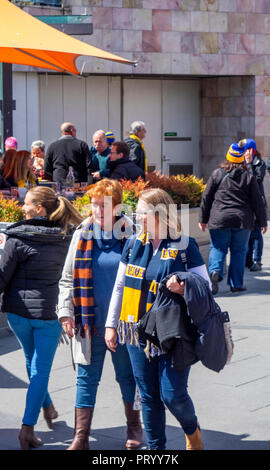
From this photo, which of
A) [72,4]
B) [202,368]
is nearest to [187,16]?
[72,4]

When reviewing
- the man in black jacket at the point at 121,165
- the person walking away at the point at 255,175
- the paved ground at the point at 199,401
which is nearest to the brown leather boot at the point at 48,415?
the paved ground at the point at 199,401

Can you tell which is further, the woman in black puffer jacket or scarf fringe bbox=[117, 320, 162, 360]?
the woman in black puffer jacket

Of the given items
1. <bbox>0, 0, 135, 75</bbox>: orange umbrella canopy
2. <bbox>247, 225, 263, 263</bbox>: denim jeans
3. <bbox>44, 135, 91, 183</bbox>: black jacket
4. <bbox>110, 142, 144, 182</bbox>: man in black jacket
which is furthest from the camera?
<bbox>247, 225, 263, 263</bbox>: denim jeans

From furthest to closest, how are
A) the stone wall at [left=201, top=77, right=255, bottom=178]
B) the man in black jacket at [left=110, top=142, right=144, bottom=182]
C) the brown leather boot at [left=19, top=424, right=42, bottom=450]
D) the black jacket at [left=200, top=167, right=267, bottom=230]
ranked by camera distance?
the stone wall at [left=201, top=77, right=255, bottom=178] → the man in black jacket at [left=110, top=142, right=144, bottom=182] → the black jacket at [left=200, top=167, right=267, bottom=230] → the brown leather boot at [left=19, top=424, right=42, bottom=450]

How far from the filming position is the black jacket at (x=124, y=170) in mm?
11141

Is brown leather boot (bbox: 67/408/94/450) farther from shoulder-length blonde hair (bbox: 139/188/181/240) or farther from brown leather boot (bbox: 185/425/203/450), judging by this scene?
shoulder-length blonde hair (bbox: 139/188/181/240)

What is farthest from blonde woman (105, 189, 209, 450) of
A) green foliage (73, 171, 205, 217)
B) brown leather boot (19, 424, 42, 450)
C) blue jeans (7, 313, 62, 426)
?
green foliage (73, 171, 205, 217)

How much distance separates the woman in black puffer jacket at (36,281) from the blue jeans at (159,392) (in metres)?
0.75

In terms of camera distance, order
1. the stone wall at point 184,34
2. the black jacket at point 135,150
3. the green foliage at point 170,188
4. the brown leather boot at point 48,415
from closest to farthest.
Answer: the brown leather boot at point 48,415 < the green foliage at point 170,188 < the black jacket at point 135,150 < the stone wall at point 184,34

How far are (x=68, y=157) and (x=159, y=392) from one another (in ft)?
23.5

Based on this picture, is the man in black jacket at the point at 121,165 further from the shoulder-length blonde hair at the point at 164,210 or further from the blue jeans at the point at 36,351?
the shoulder-length blonde hair at the point at 164,210

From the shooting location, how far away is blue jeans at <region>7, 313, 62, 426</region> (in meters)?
5.59

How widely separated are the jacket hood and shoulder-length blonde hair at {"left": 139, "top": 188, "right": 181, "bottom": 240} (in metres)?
0.84
